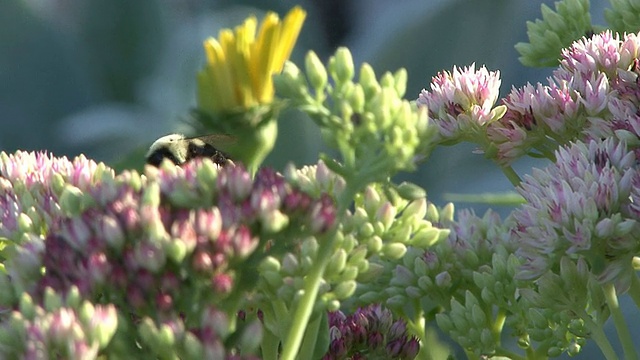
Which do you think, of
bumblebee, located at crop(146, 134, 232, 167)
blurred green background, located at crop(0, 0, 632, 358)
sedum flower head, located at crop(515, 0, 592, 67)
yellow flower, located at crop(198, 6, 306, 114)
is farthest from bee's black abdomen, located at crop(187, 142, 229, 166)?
blurred green background, located at crop(0, 0, 632, 358)

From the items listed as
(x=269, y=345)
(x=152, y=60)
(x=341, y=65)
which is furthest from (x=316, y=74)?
(x=152, y=60)

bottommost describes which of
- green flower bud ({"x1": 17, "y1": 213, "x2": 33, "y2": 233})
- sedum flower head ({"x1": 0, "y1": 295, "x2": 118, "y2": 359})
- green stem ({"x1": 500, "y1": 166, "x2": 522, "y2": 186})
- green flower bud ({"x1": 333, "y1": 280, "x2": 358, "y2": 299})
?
sedum flower head ({"x1": 0, "y1": 295, "x2": 118, "y2": 359})

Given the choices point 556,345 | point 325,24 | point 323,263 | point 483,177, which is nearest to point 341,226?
point 323,263

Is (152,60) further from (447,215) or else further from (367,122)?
(367,122)

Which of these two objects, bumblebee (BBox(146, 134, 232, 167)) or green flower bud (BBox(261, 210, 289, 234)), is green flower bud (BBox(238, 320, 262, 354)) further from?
bumblebee (BBox(146, 134, 232, 167))

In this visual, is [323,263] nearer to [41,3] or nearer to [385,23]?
[385,23]

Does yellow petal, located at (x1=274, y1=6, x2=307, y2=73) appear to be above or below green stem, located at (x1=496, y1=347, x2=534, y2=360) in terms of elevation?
above
